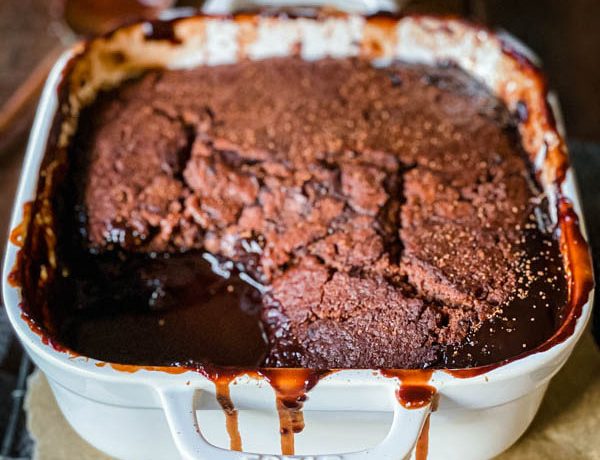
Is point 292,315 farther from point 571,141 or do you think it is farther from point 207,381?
point 571,141

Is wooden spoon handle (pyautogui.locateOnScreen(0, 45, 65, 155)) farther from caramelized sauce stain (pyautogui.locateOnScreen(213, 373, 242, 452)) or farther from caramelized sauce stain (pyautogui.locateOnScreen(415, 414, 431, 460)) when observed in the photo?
caramelized sauce stain (pyautogui.locateOnScreen(415, 414, 431, 460))

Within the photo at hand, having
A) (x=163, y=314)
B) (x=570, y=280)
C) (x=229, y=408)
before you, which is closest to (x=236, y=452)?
(x=229, y=408)

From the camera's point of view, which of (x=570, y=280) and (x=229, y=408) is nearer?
(x=229, y=408)

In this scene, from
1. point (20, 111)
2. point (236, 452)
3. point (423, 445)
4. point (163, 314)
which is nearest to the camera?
point (236, 452)

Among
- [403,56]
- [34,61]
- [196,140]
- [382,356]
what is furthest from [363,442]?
[34,61]

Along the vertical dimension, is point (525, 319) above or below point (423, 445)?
above

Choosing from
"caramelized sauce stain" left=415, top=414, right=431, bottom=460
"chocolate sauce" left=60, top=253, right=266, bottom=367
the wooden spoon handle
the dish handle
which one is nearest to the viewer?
the dish handle

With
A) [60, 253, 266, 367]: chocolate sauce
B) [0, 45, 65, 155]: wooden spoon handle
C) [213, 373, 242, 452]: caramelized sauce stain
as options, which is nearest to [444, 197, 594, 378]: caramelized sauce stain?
[213, 373, 242, 452]: caramelized sauce stain

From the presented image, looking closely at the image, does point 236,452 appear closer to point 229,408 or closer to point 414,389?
point 229,408
